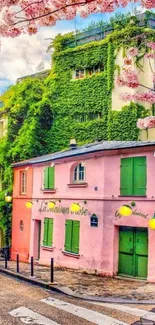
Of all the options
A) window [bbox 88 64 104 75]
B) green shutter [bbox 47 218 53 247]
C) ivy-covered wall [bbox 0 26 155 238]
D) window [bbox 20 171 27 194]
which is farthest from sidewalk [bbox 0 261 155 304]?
window [bbox 88 64 104 75]

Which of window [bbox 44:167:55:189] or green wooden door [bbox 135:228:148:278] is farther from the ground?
window [bbox 44:167:55:189]

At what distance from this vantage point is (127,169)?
16.1 m

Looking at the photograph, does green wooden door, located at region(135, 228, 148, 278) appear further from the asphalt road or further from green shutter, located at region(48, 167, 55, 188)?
green shutter, located at region(48, 167, 55, 188)

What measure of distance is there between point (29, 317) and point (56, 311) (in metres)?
0.90

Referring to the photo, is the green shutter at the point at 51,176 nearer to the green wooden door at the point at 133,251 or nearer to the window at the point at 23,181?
the window at the point at 23,181

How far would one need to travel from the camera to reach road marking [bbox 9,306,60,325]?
9.89m

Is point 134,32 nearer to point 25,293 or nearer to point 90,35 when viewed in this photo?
point 90,35

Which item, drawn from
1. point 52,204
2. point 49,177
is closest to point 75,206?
point 52,204

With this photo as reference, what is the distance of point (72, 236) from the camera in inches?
717

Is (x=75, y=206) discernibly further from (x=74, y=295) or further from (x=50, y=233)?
(x=74, y=295)

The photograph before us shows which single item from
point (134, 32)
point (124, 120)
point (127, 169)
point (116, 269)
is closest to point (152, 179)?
point (127, 169)

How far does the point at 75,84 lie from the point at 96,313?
777 inches

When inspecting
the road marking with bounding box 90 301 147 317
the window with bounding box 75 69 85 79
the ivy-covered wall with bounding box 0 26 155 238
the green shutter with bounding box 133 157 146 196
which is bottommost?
the road marking with bounding box 90 301 147 317

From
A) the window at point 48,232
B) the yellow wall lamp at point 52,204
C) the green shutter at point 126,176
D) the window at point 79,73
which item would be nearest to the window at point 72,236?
the yellow wall lamp at point 52,204
